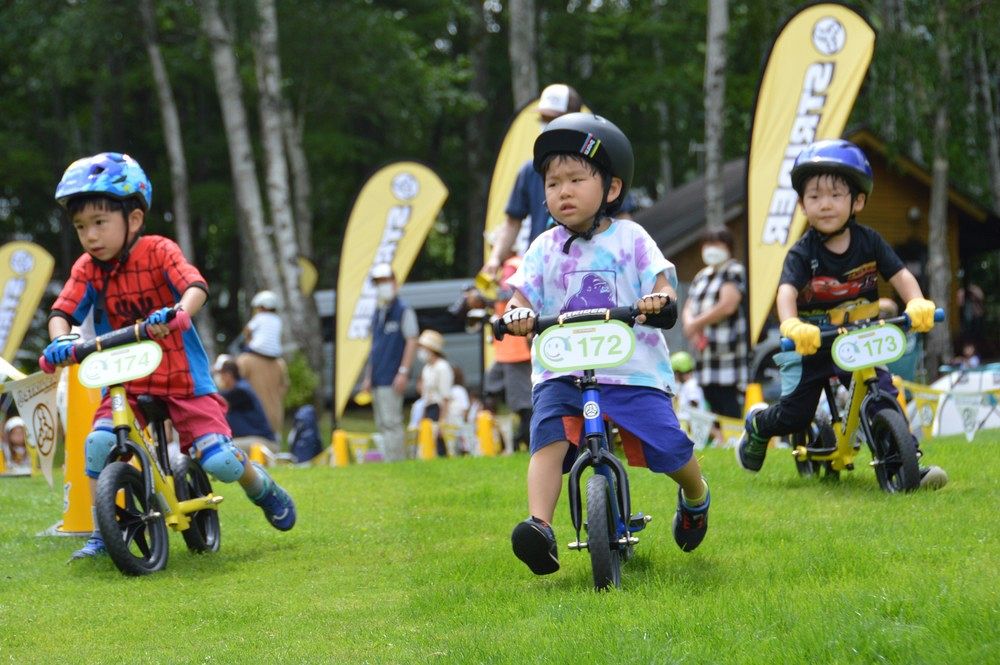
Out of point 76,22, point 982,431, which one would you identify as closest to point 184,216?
point 76,22

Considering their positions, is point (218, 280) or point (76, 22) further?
point (218, 280)

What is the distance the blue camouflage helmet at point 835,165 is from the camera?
24.7ft

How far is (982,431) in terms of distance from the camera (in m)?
10.9

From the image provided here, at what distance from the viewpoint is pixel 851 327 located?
291 inches

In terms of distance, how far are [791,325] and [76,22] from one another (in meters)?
23.8

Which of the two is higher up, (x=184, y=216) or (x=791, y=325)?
(x=184, y=216)

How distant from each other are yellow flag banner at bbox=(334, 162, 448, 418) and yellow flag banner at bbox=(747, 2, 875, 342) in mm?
8186

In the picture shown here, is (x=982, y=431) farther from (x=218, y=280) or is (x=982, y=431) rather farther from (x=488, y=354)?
(x=218, y=280)

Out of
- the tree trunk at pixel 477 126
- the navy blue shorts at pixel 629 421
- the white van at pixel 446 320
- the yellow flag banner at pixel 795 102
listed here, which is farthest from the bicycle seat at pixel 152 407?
the tree trunk at pixel 477 126

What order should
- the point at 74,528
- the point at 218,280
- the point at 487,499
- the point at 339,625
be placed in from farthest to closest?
the point at 218,280 → the point at 487,499 → the point at 74,528 → the point at 339,625

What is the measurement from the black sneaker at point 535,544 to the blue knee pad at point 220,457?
2100 mm

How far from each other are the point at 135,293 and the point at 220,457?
881 millimetres

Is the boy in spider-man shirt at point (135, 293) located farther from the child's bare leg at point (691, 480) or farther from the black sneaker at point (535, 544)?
the child's bare leg at point (691, 480)

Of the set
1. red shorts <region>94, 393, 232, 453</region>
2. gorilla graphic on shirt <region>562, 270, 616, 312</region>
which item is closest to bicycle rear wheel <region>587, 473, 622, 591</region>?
gorilla graphic on shirt <region>562, 270, 616, 312</region>
